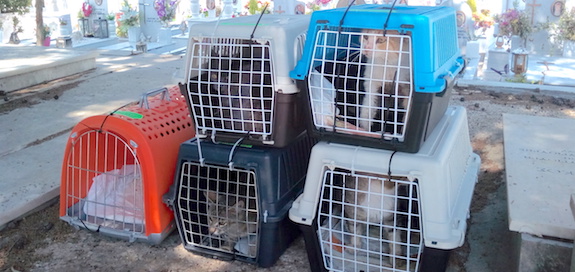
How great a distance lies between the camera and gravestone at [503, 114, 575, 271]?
5.79ft

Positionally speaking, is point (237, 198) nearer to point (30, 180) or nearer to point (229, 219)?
point (229, 219)

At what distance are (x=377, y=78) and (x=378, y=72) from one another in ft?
0.07

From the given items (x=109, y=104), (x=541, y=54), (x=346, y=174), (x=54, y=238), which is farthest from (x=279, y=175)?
(x=541, y=54)

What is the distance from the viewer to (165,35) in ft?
40.4

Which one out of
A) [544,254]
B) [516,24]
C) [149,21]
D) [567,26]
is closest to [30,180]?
[544,254]

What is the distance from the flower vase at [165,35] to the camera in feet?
40.3

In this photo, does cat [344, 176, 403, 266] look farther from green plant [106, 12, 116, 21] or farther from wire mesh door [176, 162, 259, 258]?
green plant [106, 12, 116, 21]

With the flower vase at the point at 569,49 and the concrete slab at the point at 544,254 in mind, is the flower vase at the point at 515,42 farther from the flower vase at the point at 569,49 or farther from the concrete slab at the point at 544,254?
the concrete slab at the point at 544,254

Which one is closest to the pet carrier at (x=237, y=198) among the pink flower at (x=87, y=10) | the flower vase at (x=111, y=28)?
the flower vase at (x=111, y=28)

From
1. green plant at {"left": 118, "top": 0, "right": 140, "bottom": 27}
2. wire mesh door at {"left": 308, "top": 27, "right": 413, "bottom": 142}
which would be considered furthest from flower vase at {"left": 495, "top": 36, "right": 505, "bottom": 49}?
green plant at {"left": 118, "top": 0, "right": 140, "bottom": 27}

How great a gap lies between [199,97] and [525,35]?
8.21m

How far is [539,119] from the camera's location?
3105 mm

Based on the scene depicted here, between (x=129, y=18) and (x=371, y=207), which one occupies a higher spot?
(x=129, y=18)

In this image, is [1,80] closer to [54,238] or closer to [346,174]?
[54,238]
